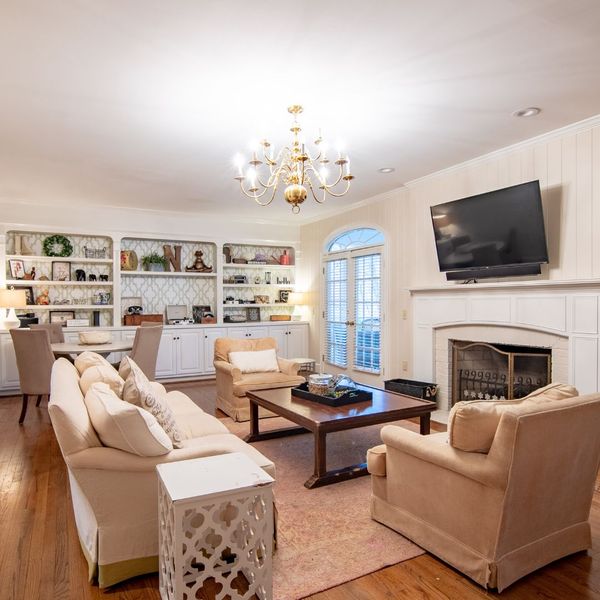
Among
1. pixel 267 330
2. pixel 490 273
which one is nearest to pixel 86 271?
pixel 267 330

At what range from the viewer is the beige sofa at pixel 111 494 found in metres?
2.00

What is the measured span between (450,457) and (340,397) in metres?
1.48

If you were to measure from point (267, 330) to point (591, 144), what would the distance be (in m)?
5.31

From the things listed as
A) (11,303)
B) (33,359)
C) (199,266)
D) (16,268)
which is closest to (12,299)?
(11,303)

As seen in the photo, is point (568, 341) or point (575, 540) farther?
point (568, 341)

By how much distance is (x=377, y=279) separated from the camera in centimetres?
625

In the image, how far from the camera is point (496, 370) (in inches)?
183

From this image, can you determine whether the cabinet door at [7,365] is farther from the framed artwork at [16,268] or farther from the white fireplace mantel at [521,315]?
the white fireplace mantel at [521,315]

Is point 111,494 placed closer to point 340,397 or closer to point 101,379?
point 101,379

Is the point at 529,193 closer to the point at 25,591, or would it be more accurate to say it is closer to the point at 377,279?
the point at 377,279

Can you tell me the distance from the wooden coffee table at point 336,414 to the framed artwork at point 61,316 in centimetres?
411

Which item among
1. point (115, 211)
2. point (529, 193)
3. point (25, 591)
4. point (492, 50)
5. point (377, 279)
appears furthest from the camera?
point (115, 211)

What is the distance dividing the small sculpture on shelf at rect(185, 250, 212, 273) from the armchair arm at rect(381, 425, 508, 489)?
5654mm

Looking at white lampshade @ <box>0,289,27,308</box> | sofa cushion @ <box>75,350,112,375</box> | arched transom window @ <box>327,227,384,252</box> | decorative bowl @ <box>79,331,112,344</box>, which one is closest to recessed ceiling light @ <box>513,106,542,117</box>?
arched transom window @ <box>327,227,384,252</box>
